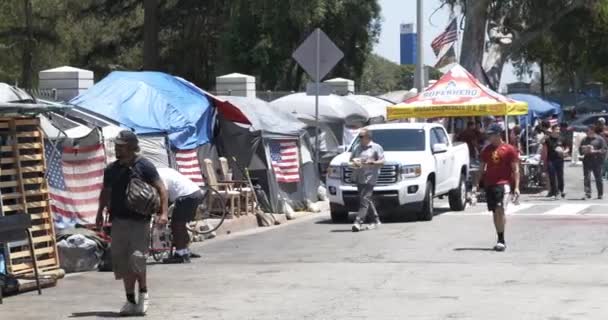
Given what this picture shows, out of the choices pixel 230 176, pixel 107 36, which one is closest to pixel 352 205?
pixel 230 176

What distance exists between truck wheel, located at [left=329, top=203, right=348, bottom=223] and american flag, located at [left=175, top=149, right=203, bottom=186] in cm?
259

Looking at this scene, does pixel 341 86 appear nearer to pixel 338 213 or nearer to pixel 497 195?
pixel 338 213

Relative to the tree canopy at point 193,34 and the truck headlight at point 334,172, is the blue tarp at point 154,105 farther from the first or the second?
the tree canopy at point 193,34

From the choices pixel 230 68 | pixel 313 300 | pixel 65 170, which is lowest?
pixel 313 300

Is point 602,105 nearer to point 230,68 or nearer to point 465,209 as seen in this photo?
point 230,68

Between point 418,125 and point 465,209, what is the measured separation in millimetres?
2427

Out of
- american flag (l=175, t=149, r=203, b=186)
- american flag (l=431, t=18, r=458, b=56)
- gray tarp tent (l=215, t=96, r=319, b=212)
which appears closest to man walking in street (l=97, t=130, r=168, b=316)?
american flag (l=175, t=149, r=203, b=186)

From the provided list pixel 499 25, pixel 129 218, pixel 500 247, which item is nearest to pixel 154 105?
pixel 500 247

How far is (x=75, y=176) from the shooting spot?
1856 cm

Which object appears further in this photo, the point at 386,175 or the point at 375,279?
the point at 386,175

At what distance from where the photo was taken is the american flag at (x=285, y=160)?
25.0 meters

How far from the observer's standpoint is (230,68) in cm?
Result: 4591

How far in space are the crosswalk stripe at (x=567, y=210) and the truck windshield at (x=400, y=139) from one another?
2.91m

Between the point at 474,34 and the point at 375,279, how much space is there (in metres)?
30.9
